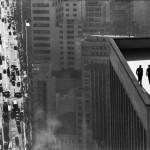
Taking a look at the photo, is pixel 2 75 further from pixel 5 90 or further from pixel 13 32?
pixel 13 32

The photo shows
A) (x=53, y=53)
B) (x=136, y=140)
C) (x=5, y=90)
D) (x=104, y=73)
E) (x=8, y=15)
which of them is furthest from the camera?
(x=8, y=15)

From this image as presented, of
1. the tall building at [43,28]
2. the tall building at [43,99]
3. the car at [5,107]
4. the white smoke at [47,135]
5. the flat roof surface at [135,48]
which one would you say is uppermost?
the flat roof surface at [135,48]

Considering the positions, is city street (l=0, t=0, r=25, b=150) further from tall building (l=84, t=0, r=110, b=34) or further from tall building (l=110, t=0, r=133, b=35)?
tall building (l=110, t=0, r=133, b=35)

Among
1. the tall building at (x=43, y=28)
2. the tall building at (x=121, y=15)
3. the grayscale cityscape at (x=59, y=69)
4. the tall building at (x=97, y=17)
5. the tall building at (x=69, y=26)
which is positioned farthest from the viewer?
the tall building at (x=43, y=28)

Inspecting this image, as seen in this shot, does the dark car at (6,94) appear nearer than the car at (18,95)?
Yes

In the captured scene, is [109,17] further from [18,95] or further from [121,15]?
[18,95]

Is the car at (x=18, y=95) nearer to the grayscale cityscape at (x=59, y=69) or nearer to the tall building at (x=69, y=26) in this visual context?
the grayscale cityscape at (x=59, y=69)

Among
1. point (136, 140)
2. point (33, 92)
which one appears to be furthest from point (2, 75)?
point (136, 140)

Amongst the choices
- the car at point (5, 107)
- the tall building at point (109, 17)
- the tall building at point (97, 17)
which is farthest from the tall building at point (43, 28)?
the car at point (5, 107)
